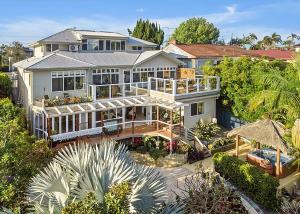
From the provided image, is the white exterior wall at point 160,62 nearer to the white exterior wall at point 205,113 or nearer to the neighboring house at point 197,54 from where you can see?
the neighboring house at point 197,54

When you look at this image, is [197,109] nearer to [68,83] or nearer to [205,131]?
[205,131]

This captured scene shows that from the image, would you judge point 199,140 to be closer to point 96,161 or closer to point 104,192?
point 96,161

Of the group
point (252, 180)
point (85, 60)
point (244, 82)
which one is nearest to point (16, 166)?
point (252, 180)

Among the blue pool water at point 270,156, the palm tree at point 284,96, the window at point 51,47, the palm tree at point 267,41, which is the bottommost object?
the blue pool water at point 270,156

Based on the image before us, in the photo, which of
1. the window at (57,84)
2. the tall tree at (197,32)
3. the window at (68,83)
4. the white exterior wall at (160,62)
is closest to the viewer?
the window at (57,84)

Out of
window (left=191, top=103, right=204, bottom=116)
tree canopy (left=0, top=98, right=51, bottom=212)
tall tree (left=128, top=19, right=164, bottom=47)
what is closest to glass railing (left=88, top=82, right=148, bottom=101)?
window (left=191, top=103, right=204, bottom=116)

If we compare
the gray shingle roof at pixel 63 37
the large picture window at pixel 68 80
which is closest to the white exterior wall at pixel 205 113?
the large picture window at pixel 68 80

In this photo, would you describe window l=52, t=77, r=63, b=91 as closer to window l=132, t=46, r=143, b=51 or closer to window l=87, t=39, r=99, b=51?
window l=87, t=39, r=99, b=51
